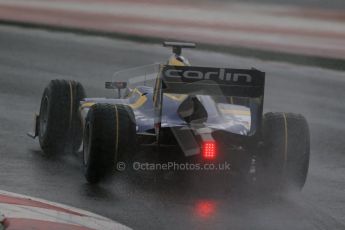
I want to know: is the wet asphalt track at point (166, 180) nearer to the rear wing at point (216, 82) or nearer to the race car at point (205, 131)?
the race car at point (205, 131)

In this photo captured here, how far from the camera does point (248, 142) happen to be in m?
10.2

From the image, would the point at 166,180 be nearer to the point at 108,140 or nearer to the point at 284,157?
the point at 108,140

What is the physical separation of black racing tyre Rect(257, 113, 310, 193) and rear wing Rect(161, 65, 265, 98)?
1.37ft

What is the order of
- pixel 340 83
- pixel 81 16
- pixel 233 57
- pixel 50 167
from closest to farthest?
1. pixel 50 167
2. pixel 340 83
3. pixel 233 57
4. pixel 81 16

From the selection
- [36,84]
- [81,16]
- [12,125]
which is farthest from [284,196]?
[81,16]

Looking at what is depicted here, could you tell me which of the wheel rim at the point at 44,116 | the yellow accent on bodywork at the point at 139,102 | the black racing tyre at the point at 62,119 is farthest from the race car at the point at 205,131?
the wheel rim at the point at 44,116

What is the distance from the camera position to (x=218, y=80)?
10.2 metres

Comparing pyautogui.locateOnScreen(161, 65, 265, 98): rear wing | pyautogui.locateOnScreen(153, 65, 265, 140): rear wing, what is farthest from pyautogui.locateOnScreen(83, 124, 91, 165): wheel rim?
pyautogui.locateOnScreen(161, 65, 265, 98): rear wing

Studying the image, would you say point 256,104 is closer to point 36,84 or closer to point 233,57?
point 36,84

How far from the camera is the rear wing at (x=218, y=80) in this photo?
400 inches

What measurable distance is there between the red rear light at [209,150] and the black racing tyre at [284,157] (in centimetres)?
50

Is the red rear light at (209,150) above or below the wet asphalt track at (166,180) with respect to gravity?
above

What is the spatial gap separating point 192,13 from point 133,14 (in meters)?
1.55

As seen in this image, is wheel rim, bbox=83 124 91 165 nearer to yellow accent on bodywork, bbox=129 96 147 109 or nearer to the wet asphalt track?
the wet asphalt track
